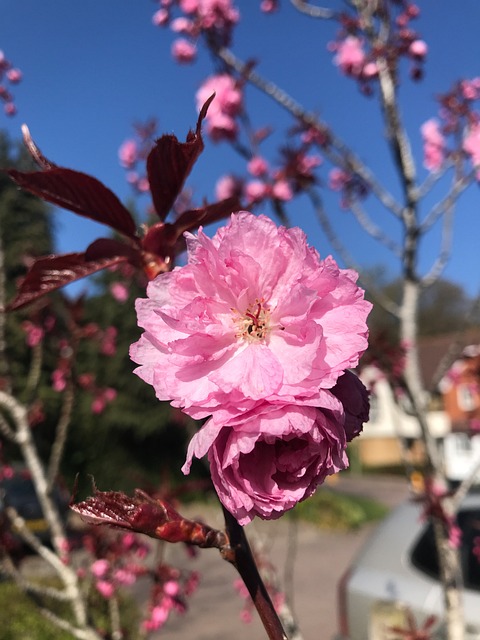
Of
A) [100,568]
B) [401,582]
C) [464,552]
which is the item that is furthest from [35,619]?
[464,552]

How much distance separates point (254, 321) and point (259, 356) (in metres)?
0.06

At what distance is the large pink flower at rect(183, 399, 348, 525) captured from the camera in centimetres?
57

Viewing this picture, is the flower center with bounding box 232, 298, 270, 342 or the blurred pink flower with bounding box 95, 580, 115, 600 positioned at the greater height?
the flower center with bounding box 232, 298, 270, 342

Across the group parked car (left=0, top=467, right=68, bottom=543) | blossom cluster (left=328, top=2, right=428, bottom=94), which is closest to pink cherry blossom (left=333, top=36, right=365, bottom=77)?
blossom cluster (left=328, top=2, right=428, bottom=94)

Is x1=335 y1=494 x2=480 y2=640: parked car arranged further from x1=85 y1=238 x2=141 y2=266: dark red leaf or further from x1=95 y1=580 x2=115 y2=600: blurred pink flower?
x1=85 y1=238 x2=141 y2=266: dark red leaf

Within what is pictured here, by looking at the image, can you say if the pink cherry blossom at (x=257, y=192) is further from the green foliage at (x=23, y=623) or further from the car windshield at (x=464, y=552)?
the green foliage at (x=23, y=623)

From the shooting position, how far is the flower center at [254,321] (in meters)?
0.64

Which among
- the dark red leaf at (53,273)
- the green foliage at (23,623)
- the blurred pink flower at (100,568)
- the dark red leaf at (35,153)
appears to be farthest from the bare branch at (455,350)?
the green foliage at (23,623)

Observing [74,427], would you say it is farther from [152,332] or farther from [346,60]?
[152,332]

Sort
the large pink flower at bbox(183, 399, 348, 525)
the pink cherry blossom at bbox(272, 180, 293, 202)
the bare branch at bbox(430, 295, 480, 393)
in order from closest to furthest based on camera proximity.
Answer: the large pink flower at bbox(183, 399, 348, 525)
the bare branch at bbox(430, 295, 480, 393)
the pink cherry blossom at bbox(272, 180, 293, 202)

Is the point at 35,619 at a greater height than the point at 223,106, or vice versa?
the point at 223,106

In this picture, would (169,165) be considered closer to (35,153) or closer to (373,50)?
(35,153)

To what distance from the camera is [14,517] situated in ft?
8.11

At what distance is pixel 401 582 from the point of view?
11.8 feet
